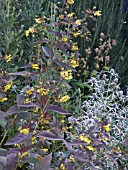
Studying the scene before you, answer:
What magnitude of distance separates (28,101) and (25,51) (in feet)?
5.60

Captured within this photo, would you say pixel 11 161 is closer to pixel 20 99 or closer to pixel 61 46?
pixel 20 99

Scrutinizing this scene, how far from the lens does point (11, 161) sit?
5.36 ft

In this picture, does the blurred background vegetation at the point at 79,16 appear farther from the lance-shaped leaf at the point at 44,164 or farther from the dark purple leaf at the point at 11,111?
the lance-shaped leaf at the point at 44,164

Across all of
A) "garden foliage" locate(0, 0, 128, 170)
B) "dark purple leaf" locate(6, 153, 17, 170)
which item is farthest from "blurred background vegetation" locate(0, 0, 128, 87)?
"dark purple leaf" locate(6, 153, 17, 170)

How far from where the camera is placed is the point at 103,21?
155 inches

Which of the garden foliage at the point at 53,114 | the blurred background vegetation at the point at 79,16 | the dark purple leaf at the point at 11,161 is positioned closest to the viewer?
the dark purple leaf at the point at 11,161

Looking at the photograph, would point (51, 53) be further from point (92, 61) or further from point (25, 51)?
point (92, 61)

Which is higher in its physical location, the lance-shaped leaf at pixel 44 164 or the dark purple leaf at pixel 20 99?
the dark purple leaf at pixel 20 99

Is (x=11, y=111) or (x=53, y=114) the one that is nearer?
(x=11, y=111)

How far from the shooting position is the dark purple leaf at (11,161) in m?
1.62

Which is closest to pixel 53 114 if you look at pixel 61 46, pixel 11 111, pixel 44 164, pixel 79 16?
pixel 61 46

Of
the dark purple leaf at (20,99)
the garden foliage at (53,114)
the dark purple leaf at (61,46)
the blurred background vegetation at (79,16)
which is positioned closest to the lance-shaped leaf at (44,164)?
the garden foliage at (53,114)

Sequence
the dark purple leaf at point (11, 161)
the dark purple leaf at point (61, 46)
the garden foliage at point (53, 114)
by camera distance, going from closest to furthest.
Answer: the dark purple leaf at point (11, 161) < the garden foliage at point (53, 114) < the dark purple leaf at point (61, 46)

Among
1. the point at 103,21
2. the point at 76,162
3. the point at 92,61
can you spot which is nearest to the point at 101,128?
the point at 76,162
